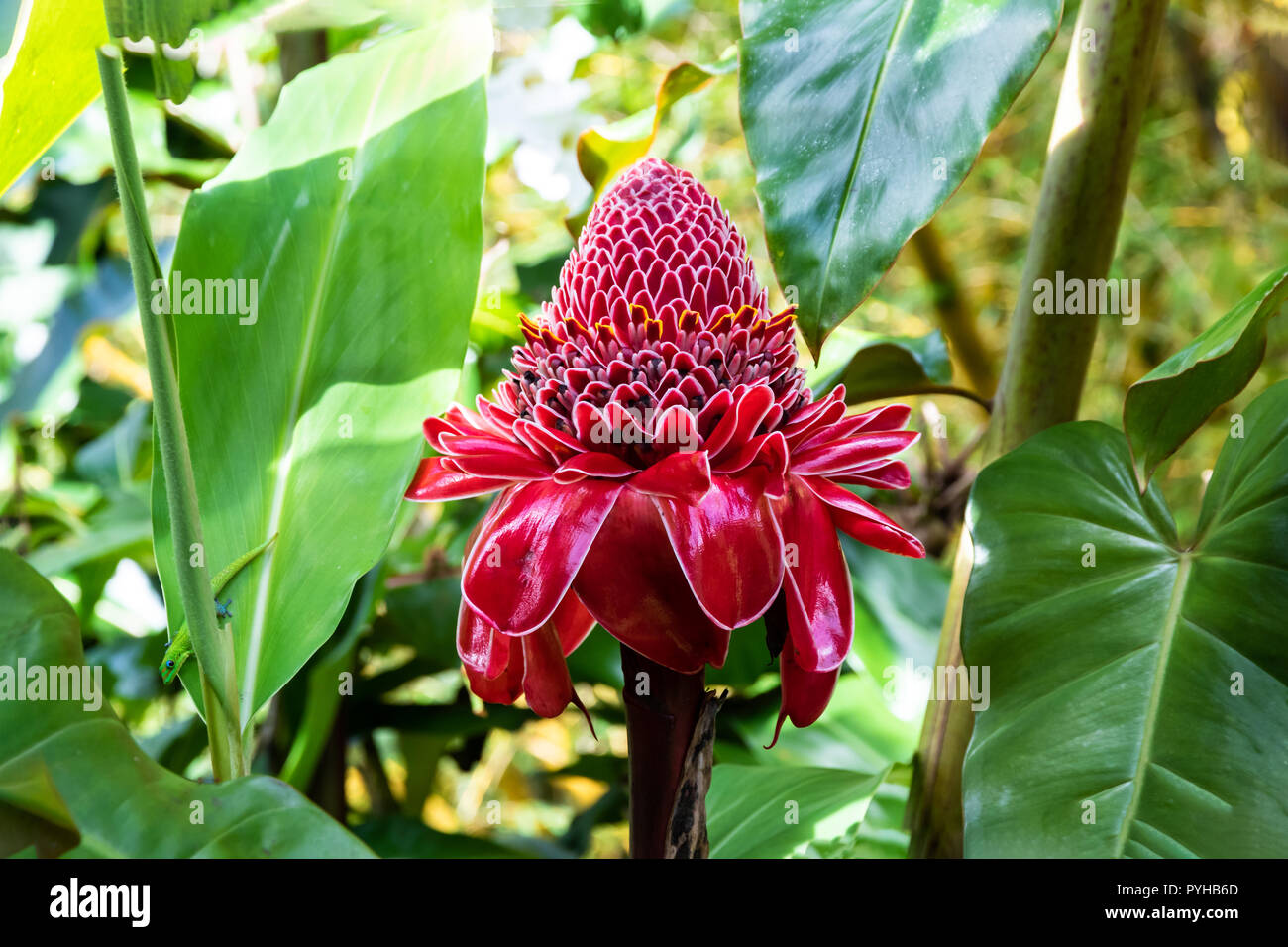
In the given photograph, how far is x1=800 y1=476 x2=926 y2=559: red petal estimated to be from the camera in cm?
38

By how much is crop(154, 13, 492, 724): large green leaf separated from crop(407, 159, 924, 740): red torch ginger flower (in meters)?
0.06

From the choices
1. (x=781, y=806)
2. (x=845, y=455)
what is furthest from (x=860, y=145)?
(x=781, y=806)

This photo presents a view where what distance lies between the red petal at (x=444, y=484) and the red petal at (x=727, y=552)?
0.08 metres

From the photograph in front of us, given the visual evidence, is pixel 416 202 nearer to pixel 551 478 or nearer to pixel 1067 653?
pixel 551 478

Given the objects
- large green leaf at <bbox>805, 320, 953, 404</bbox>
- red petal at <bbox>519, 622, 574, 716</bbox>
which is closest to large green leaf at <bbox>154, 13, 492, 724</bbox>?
red petal at <bbox>519, 622, 574, 716</bbox>

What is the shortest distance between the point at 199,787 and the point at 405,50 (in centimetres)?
39

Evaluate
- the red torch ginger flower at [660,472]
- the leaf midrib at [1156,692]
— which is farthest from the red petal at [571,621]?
the leaf midrib at [1156,692]

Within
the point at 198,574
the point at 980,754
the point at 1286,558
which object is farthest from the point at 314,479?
the point at 1286,558

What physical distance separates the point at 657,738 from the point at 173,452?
0.74 ft

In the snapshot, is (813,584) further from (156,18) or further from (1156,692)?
(156,18)

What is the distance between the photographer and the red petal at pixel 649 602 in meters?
0.34

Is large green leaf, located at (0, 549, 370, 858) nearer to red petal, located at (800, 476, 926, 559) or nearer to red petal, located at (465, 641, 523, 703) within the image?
red petal, located at (465, 641, 523, 703)

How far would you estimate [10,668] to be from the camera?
398mm

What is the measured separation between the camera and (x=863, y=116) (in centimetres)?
40
